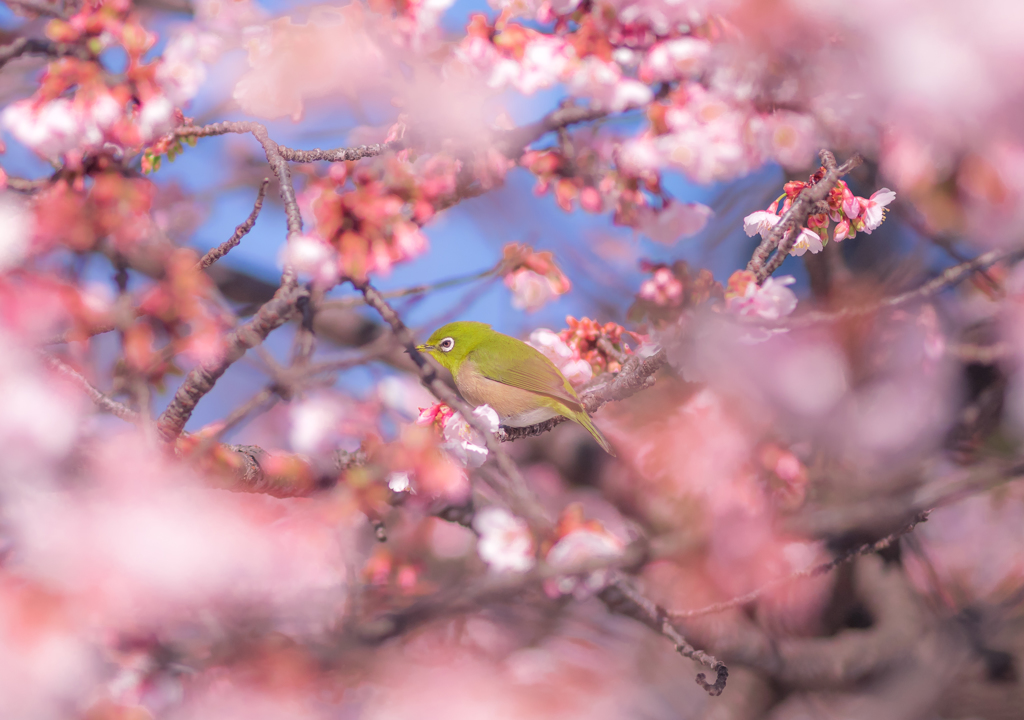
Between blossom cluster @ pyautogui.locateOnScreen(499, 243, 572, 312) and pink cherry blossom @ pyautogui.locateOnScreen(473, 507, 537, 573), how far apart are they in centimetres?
115

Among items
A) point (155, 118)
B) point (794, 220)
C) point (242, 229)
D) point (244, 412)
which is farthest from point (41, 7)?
point (794, 220)

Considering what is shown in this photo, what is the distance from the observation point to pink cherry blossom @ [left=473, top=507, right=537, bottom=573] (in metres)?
2.47

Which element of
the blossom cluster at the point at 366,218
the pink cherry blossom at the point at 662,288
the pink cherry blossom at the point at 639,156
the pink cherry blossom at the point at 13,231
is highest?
the pink cherry blossom at the point at 639,156

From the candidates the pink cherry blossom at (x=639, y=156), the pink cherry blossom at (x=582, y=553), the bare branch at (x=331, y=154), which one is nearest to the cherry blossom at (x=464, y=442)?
the pink cherry blossom at (x=582, y=553)

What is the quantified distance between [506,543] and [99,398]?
1660 mm

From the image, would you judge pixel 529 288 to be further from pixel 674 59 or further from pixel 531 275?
pixel 674 59

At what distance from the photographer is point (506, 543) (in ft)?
8.32

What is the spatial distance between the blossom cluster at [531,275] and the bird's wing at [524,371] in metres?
0.38

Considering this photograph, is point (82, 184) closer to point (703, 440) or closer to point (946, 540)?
point (703, 440)

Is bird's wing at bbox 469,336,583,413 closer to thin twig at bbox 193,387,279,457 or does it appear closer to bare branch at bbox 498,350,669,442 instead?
bare branch at bbox 498,350,669,442

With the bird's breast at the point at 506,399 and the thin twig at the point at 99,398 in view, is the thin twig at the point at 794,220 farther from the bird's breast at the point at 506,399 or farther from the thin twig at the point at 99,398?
the thin twig at the point at 99,398

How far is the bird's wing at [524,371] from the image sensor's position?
253 centimetres

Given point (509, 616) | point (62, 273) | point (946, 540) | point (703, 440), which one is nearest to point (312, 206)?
point (62, 273)

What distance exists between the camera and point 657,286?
298cm
